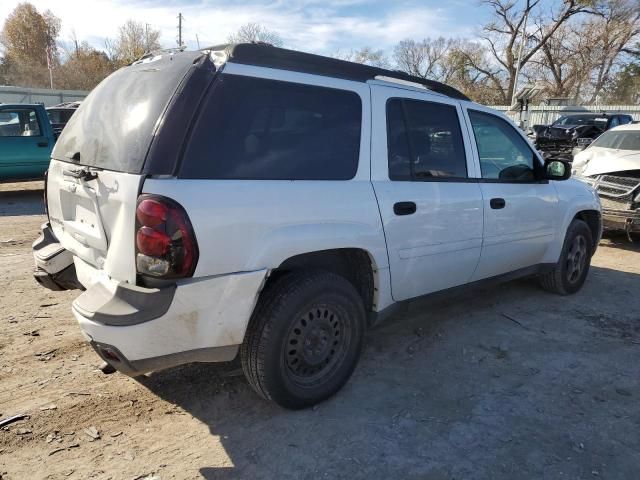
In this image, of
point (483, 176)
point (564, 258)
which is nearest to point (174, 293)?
point (483, 176)

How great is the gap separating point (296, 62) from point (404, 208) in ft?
3.64

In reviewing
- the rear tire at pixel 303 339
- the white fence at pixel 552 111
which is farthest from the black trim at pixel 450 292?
the white fence at pixel 552 111

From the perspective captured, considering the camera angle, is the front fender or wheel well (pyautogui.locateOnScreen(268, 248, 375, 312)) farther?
the front fender

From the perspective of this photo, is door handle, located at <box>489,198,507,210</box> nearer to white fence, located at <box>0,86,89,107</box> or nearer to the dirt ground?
the dirt ground

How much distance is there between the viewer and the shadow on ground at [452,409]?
252 cm

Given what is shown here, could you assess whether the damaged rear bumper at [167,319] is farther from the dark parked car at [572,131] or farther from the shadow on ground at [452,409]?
the dark parked car at [572,131]

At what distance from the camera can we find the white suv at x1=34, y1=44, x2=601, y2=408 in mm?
2295

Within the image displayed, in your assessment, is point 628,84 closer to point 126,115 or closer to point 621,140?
point 621,140

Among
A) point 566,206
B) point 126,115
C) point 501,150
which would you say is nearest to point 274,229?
point 126,115

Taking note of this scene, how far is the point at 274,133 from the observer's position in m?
2.64

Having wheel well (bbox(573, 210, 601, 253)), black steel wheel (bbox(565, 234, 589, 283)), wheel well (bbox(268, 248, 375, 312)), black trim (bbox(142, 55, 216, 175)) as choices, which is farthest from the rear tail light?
wheel well (bbox(573, 210, 601, 253))

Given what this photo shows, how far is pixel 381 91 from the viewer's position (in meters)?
3.18

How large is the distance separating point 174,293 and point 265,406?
3.59 ft

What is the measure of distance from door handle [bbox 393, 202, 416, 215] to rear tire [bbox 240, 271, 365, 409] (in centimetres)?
56
